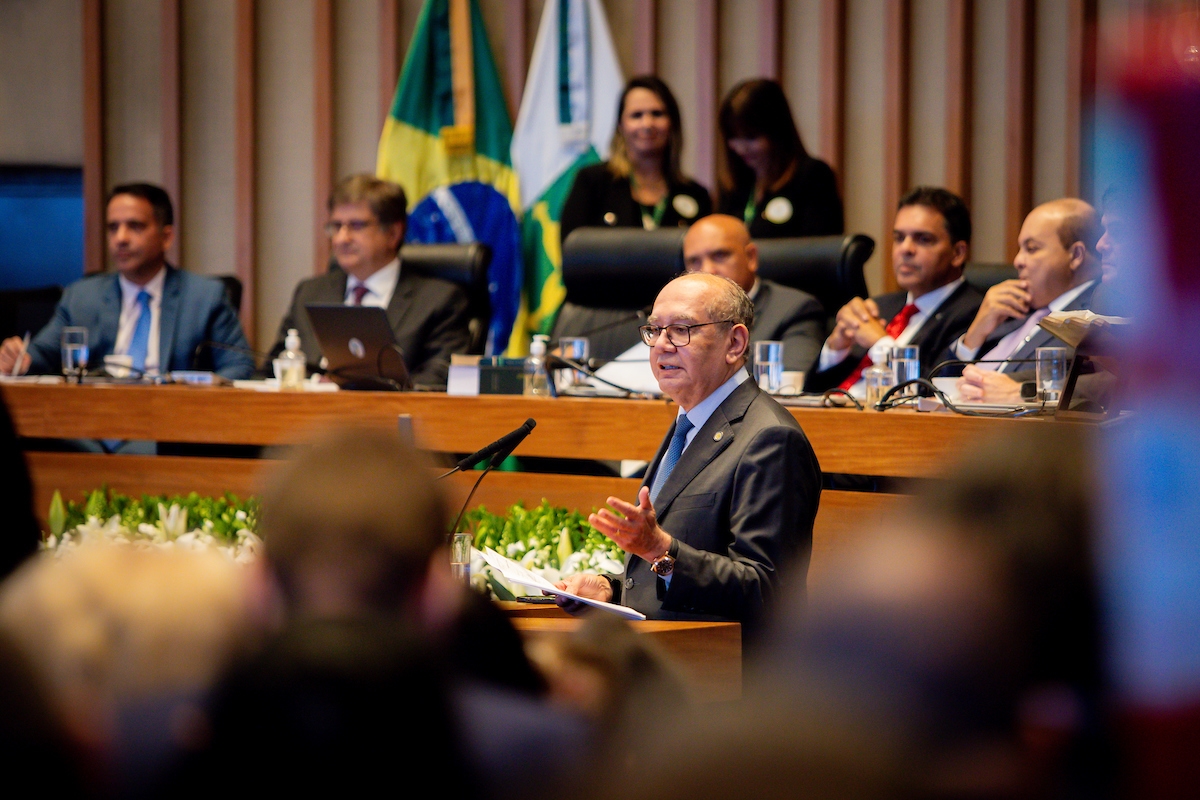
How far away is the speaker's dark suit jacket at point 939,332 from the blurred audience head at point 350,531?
3.41m

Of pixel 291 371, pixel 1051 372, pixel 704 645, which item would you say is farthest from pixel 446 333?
pixel 704 645

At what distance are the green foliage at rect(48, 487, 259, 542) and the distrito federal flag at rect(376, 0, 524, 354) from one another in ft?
8.95

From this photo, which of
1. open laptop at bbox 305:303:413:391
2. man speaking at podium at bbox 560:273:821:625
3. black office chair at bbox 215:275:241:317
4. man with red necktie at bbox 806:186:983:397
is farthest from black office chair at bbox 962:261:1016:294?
black office chair at bbox 215:275:241:317

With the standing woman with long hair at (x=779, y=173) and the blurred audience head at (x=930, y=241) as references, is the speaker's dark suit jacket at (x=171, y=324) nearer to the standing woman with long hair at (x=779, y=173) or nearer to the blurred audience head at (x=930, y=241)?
the standing woman with long hair at (x=779, y=173)

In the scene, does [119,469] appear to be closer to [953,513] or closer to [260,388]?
[260,388]

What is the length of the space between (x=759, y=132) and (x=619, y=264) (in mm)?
636

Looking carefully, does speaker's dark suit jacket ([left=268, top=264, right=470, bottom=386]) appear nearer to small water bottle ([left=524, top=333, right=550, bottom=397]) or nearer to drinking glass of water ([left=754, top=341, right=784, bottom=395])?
small water bottle ([left=524, top=333, right=550, bottom=397])

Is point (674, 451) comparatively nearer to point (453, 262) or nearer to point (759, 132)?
point (759, 132)

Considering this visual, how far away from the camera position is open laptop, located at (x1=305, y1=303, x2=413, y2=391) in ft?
12.6

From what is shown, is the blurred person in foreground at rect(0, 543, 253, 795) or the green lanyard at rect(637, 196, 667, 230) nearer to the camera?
the blurred person in foreground at rect(0, 543, 253, 795)

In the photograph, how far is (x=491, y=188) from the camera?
19.2ft

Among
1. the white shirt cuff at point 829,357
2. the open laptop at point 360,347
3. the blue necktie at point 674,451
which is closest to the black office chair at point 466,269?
the open laptop at point 360,347

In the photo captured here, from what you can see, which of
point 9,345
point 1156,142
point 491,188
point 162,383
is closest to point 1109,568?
point 1156,142

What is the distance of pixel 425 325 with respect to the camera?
453 centimetres
